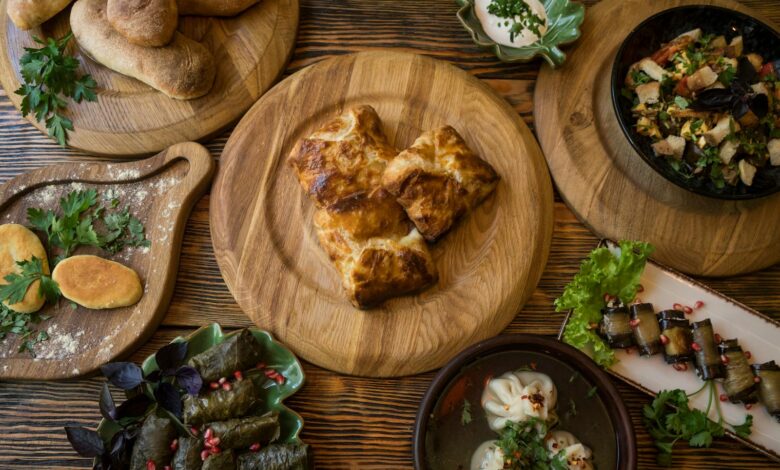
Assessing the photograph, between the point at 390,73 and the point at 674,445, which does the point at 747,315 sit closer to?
the point at 674,445

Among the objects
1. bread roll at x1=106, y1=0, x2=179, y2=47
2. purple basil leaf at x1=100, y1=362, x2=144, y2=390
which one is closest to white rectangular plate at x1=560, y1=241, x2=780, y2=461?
purple basil leaf at x1=100, y1=362, x2=144, y2=390

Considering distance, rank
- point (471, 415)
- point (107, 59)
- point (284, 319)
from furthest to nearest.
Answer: point (107, 59) < point (284, 319) < point (471, 415)

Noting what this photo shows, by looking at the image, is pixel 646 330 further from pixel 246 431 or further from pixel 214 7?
pixel 214 7

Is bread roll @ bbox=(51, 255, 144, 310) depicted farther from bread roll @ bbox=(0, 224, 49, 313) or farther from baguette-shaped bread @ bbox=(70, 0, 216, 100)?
baguette-shaped bread @ bbox=(70, 0, 216, 100)

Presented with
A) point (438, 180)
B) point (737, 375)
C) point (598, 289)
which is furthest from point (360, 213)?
point (737, 375)

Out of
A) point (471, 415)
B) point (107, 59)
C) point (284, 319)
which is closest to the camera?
point (471, 415)

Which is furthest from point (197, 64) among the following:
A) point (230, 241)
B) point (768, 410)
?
point (768, 410)

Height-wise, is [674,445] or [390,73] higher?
[390,73]
